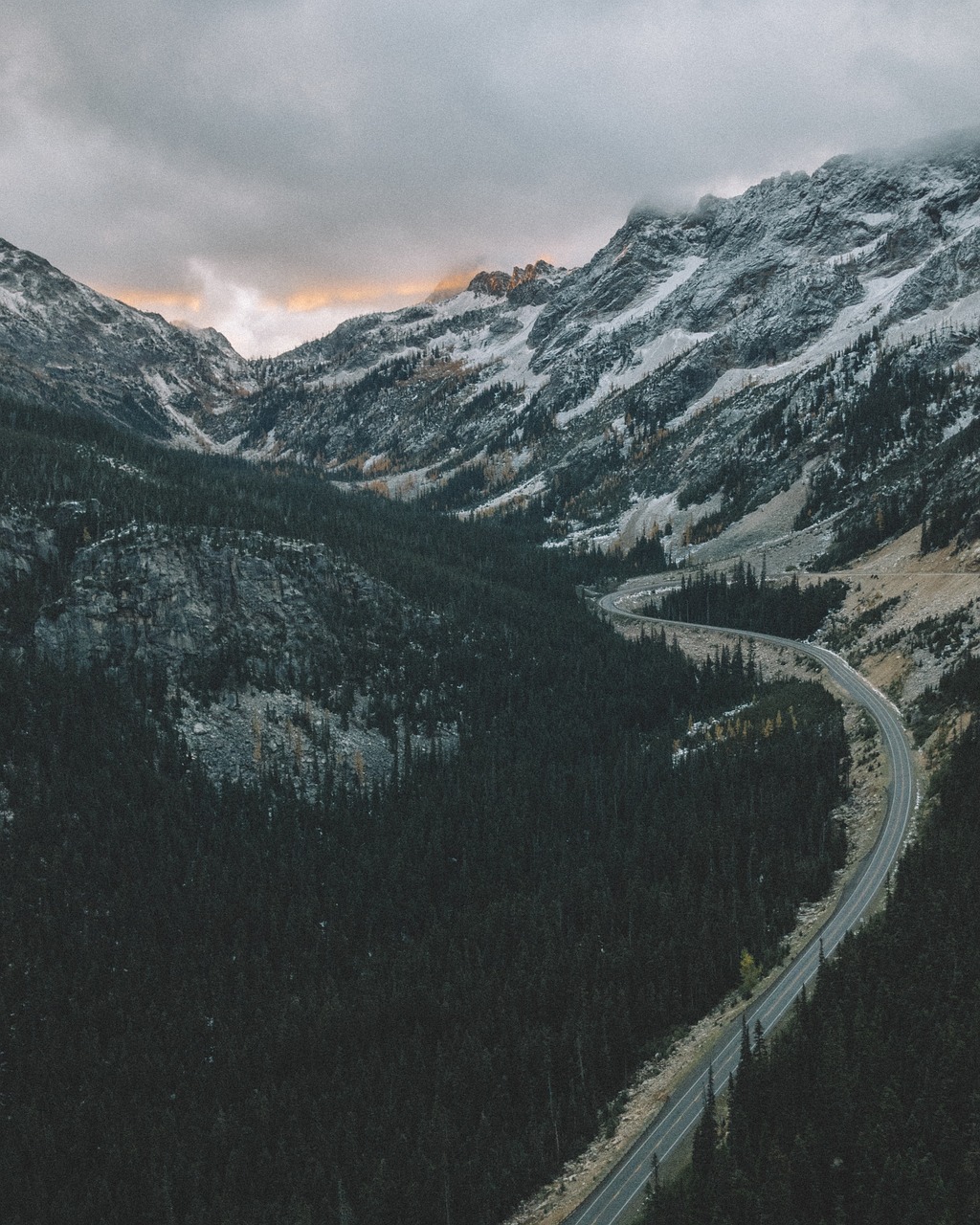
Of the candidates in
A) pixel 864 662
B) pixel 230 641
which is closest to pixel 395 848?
pixel 230 641

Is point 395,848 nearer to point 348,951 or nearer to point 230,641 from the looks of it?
point 348,951

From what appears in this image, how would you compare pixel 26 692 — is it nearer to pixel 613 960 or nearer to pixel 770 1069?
pixel 613 960

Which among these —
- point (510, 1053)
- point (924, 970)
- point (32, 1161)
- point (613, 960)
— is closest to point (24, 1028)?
point (32, 1161)

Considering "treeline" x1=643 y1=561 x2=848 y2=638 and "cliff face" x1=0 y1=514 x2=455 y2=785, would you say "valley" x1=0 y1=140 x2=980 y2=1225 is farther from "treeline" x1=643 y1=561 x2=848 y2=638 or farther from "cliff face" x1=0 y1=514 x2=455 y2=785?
"treeline" x1=643 y1=561 x2=848 y2=638

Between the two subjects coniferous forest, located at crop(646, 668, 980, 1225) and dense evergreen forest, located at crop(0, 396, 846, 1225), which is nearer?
coniferous forest, located at crop(646, 668, 980, 1225)

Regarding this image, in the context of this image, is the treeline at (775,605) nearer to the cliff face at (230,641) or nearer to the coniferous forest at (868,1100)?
the cliff face at (230,641)

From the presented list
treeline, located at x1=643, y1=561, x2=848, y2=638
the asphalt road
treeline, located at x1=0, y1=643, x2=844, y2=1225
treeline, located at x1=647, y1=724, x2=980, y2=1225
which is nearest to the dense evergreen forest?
treeline, located at x1=0, y1=643, x2=844, y2=1225

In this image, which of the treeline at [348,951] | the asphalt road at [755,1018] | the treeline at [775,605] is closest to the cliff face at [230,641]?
the treeline at [348,951]
